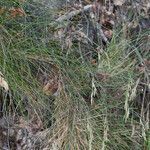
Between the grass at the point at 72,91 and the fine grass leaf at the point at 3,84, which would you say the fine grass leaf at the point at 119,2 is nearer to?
the grass at the point at 72,91

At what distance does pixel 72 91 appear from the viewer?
2.76 m

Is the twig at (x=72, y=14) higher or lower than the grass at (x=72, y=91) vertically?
higher

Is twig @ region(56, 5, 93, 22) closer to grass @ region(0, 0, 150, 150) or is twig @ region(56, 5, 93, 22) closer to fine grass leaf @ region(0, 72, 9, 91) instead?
grass @ region(0, 0, 150, 150)

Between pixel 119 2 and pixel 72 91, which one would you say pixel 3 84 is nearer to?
pixel 72 91

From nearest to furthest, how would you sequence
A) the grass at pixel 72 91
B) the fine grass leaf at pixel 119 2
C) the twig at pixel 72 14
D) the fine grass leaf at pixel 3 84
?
the fine grass leaf at pixel 3 84
the grass at pixel 72 91
the twig at pixel 72 14
the fine grass leaf at pixel 119 2

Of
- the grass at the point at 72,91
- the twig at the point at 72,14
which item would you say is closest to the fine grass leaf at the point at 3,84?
the grass at the point at 72,91

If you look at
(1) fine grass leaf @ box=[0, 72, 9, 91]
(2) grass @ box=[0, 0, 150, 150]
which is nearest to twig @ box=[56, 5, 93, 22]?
(2) grass @ box=[0, 0, 150, 150]

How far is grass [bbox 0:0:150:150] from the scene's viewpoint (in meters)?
2.66

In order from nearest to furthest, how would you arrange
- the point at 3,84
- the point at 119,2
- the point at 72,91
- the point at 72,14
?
the point at 3,84 → the point at 72,91 → the point at 72,14 → the point at 119,2

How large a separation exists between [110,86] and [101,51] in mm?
350

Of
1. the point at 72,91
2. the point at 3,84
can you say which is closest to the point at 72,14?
the point at 72,91

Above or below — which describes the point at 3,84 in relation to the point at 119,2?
below

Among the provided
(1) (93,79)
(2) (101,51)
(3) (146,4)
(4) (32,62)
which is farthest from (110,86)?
(3) (146,4)

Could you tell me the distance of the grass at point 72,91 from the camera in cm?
266
